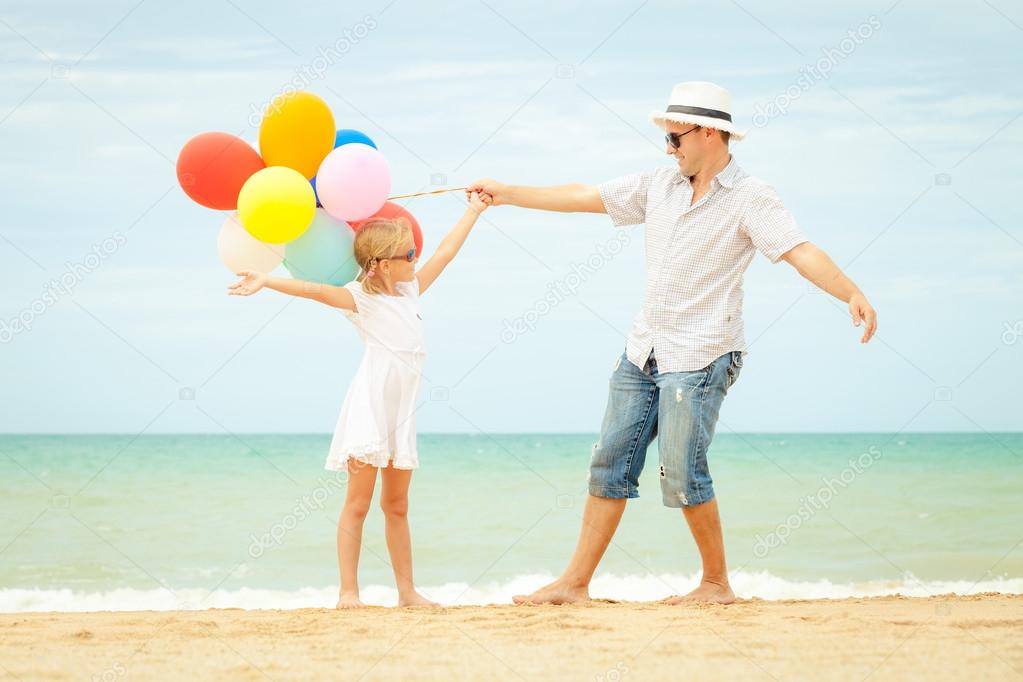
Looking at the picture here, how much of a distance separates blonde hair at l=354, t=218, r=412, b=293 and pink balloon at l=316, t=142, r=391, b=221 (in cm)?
7

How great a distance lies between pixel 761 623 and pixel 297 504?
894 centimetres

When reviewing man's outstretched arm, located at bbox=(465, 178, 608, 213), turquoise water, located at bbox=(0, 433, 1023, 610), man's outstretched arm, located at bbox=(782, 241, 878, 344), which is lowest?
turquoise water, located at bbox=(0, 433, 1023, 610)

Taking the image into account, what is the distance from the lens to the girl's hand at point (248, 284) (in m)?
3.83

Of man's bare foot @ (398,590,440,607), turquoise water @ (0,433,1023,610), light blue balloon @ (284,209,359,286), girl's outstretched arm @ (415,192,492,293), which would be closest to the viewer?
light blue balloon @ (284,209,359,286)

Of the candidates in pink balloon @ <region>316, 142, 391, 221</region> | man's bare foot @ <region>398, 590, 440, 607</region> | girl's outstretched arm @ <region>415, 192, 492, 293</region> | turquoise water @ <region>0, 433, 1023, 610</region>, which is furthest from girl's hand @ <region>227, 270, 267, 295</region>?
turquoise water @ <region>0, 433, 1023, 610</region>

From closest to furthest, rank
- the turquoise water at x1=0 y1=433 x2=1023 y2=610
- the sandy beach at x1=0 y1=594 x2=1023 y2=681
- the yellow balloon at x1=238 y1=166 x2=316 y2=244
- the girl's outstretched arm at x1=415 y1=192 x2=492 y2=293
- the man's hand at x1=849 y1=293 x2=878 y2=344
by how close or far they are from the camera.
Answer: the sandy beach at x1=0 y1=594 x2=1023 y2=681, the man's hand at x1=849 y1=293 x2=878 y2=344, the yellow balloon at x1=238 y1=166 x2=316 y2=244, the girl's outstretched arm at x1=415 y1=192 x2=492 y2=293, the turquoise water at x1=0 y1=433 x2=1023 y2=610

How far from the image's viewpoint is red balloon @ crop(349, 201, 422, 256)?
4.34 metres

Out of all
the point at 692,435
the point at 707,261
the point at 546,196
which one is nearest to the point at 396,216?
the point at 546,196

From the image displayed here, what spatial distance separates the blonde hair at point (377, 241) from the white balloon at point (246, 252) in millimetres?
306

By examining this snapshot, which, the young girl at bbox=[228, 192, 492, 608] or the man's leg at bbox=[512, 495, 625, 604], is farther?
the man's leg at bbox=[512, 495, 625, 604]

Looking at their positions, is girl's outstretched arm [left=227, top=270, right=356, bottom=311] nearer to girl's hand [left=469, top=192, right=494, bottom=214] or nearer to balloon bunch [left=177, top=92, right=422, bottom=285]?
balloon bunch [left=177, top=92, right=422, bottom=285]

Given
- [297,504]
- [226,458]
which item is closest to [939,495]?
[297,504]

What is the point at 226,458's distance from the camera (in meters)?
17.6

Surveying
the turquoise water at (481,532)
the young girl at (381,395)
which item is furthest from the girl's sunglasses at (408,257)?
the turquoise water at (481,532)
